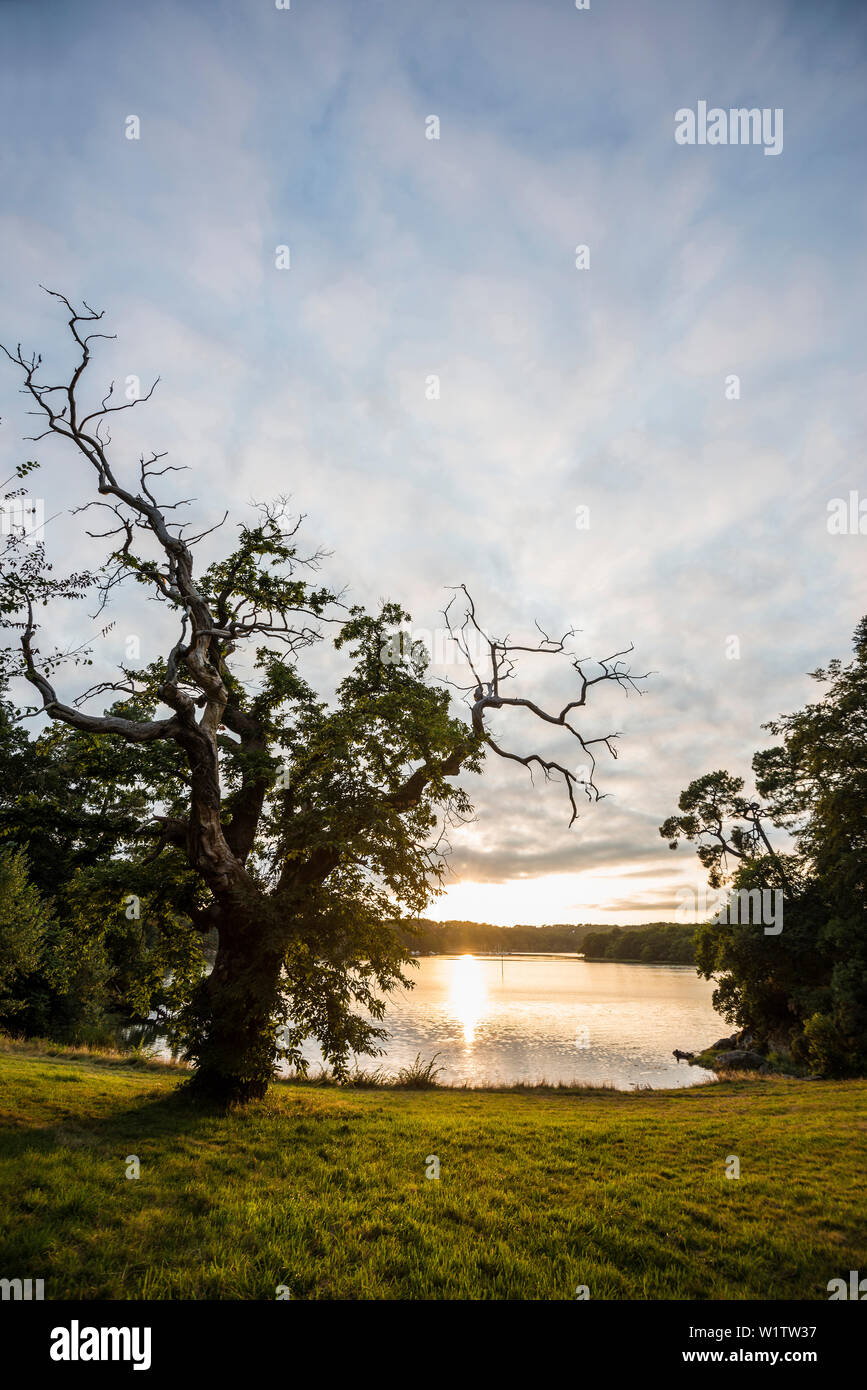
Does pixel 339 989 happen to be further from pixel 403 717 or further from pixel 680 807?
pixel 680 807

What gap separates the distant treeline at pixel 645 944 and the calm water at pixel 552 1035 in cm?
7940

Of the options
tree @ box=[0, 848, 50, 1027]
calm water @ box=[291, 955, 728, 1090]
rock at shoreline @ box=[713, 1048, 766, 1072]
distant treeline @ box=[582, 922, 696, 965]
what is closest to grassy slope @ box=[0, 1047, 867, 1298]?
calm water @ box=[291, 955, 728, 1090]

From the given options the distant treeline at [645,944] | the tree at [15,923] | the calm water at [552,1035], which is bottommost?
the distant treeline at [645,944]

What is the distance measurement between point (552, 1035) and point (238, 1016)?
101 feet

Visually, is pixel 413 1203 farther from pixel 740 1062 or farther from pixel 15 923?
pixel 740 1062

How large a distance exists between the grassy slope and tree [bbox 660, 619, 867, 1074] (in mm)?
14925

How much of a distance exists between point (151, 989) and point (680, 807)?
31.1 m

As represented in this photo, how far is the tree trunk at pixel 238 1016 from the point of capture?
36.3ft

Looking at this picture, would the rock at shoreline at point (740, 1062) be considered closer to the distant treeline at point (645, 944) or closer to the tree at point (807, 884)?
the tree at point (807, 884)

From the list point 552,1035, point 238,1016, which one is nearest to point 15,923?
point 238,1016

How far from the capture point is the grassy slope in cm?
516

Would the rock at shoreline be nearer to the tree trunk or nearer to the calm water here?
the calm water

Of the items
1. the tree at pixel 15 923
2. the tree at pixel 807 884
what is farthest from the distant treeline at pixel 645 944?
the tree at pixel 15 923
